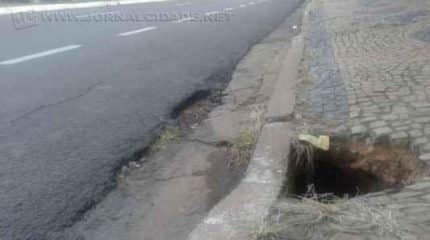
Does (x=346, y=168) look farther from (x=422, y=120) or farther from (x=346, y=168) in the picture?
(x=422, y=120)

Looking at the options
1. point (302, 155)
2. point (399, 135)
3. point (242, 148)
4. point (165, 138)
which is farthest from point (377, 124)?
point (165, 138)

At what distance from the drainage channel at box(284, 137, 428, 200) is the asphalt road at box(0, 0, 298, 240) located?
1141 millimetres

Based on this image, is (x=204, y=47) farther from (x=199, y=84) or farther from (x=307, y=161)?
(x=307, y=161)

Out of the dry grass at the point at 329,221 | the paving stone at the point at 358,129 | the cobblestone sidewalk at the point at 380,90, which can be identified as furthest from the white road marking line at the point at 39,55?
the dry grass at the point at 329,221

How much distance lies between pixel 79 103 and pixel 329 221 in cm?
284


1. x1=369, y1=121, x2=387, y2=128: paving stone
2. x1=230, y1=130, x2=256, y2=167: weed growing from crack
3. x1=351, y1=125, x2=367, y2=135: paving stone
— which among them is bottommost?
x1=230, y1=130, x2=256, y2=167: weed growing from crack

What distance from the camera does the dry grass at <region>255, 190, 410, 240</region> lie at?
2.18m

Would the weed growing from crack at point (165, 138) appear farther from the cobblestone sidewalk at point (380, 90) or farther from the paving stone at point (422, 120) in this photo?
the paving stone at point (422, 120)

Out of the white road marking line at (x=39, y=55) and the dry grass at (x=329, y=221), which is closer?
the dry grass at (x=329, y=221)

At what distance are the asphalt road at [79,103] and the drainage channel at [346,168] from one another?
3.74ft

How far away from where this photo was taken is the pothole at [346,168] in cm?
304

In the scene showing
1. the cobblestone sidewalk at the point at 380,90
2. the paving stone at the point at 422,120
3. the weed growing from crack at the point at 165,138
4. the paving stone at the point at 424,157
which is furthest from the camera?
the weed growing from crack at the point at 165,138

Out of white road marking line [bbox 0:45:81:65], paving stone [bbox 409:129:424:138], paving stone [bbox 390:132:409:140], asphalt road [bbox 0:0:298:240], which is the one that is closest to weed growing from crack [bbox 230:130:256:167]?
asphalt road [bbox 0:0:298:240]

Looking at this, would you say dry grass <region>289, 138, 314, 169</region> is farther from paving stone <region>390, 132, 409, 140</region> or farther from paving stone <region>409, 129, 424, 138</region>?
paving stone <region>409, 129, 424, 138</region>
